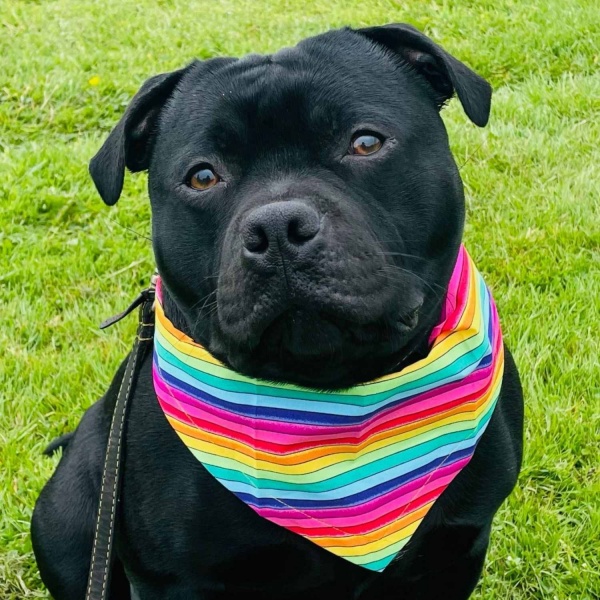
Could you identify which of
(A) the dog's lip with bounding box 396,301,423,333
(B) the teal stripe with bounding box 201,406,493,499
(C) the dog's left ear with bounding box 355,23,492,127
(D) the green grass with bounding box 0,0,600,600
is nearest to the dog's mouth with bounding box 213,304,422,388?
(A) the dog's lip with bounding box 396,301,423,333

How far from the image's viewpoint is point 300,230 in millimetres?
1805

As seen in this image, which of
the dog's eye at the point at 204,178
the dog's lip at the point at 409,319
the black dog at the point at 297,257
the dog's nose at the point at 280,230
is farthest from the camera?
the dog's eye at the point at 204,178

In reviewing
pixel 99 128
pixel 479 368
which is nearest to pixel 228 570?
pixel 479 368

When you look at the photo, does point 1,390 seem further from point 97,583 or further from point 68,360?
point 97,583

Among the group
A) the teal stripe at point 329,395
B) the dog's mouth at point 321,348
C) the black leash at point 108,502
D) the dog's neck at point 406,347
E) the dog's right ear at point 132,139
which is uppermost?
the dog's right ear at point 132,139

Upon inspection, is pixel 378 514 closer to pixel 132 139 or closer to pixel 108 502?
pixel 108 502

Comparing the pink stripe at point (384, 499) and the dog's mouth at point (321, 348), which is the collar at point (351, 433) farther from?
the dog's mouth at point (321, 348)

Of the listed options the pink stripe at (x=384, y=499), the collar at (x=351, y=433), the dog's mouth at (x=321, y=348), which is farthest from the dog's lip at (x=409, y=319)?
the pink stripe at (x=384, y=499)

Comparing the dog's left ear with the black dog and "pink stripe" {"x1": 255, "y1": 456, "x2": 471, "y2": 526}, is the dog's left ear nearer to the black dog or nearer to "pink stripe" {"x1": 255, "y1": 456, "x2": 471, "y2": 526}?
the black dog

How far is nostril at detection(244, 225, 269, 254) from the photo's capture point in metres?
1.82

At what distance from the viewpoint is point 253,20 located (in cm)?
708

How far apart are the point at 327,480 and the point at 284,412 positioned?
21cm

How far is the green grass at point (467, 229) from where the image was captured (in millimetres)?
3064

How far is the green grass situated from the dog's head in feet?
3.56
